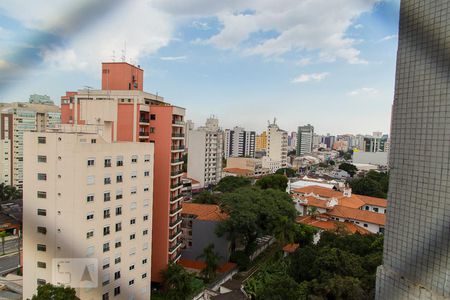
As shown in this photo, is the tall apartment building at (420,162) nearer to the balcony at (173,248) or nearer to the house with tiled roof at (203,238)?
the balcony at (173,248)

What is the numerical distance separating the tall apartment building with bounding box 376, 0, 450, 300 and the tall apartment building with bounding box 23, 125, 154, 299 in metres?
3.58

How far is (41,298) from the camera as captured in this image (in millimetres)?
3191

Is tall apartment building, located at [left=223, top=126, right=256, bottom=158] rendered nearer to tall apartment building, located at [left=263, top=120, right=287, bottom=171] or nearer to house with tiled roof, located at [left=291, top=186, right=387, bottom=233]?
tall apartment building, located at [left=263, top=120, right=287, bottom=171]

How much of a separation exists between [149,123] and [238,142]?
23.5m

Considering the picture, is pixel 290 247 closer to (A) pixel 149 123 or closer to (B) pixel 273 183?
(A) pixel 149 123

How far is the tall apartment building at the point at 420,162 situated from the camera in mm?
1029

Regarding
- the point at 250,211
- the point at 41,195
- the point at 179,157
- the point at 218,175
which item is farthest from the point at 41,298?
the point at 218,175

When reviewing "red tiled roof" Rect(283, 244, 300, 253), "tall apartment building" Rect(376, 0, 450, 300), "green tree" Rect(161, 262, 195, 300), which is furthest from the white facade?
"tall apartment building" Rect(376, 0, 450, 300)

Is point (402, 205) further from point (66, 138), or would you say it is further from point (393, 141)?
point (66, 138)

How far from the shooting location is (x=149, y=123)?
18.4 feet

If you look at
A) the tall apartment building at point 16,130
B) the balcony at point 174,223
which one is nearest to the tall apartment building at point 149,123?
the balcony at point 174,223
